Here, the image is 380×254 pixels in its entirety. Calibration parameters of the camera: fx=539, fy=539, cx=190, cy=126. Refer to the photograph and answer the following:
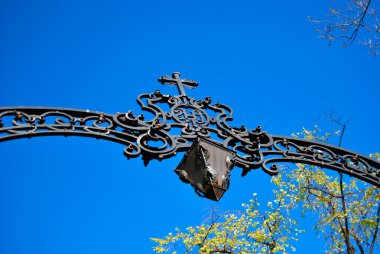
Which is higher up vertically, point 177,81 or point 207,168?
point 177,81

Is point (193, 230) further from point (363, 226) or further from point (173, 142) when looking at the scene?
point (173, 142)

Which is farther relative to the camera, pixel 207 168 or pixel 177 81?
pixel 177 81

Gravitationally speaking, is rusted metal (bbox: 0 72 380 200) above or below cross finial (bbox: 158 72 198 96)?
below

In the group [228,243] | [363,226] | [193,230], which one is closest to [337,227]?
[363,226]

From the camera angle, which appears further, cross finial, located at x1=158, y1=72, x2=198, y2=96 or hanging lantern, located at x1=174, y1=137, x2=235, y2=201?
cross finial, located at x1=158, y1=72, x2=198, y2=96

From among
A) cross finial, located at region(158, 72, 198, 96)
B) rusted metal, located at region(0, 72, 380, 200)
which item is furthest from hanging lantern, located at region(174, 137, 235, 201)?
cross finial, located at region(158, 72, 198, 96)

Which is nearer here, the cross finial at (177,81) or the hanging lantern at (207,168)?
the hanging lantern at (207,168)

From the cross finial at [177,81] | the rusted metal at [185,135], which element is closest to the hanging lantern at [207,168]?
the rusted metal at [185,135]

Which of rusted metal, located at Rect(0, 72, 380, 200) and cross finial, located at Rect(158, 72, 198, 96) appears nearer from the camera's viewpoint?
rusted metal, located at Rect(0, 72, 380, 200)

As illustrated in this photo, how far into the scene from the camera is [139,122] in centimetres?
527

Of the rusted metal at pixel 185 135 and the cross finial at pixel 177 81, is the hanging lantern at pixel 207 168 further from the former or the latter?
the cross finial at pixel 177 81

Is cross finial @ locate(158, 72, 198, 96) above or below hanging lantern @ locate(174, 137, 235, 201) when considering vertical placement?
above

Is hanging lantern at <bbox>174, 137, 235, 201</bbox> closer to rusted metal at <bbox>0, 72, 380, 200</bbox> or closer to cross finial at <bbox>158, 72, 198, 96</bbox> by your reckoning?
rusted metal at <bbox>0, 72, 380, 200</bbox>

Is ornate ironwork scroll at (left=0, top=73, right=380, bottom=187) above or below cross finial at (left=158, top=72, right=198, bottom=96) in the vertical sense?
below
